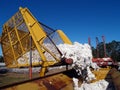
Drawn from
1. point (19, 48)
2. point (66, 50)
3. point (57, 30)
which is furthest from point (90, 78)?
point (57, 30)

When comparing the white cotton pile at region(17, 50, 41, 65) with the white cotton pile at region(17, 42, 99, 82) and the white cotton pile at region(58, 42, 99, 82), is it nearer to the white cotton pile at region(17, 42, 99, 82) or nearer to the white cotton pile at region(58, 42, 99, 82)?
the white cotton pile at region(17, 42, 99, 82)

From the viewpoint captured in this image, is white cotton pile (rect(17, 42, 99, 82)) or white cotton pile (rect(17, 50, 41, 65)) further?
white cotton pile (rect(17, 50, 41, 65))

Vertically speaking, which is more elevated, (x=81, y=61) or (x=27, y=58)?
(x=27, y=58)

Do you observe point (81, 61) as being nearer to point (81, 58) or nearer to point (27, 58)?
point (81, 58)

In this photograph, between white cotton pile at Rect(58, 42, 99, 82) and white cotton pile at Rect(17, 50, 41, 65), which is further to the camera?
white cotton pile at Rect(17, 50, 41, 65)

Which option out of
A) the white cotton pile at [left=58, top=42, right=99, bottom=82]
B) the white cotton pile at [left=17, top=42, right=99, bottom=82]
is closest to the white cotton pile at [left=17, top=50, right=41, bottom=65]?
the white cotton pile at [left=17, top=42, right=99, bottom=82]

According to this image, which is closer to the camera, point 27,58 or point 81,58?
point 81,58

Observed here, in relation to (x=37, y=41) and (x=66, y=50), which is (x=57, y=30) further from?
(x=66, y=50)

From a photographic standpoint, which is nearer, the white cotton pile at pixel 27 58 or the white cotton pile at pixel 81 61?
the white cotton pile at pixel 81 61

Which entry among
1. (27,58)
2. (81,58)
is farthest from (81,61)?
(27,58)

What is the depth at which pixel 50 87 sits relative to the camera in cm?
333

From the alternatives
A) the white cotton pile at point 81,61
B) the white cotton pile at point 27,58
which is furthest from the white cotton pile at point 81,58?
the white cotton pile at point 27,58

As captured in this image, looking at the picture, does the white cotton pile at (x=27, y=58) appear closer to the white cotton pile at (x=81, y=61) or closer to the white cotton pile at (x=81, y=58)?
the white cotton pile at (x=81, y=58)

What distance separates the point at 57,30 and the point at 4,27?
5.84 feet
